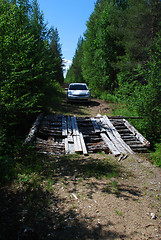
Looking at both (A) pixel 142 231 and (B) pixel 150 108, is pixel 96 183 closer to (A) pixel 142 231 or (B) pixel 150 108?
(A) pixel 142 231

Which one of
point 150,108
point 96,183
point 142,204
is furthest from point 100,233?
point 150,108

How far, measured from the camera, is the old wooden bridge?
6820 millimetres

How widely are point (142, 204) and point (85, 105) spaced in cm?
1148

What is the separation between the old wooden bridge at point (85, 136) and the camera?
682 cm

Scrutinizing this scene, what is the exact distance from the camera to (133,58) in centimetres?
1541

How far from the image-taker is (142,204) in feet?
12.4

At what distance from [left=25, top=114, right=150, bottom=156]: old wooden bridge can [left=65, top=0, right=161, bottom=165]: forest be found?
0.94 metres

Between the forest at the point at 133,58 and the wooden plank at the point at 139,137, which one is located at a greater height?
the forest at the point at 133,58

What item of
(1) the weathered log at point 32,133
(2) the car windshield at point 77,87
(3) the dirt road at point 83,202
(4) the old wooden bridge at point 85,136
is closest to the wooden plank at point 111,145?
(4) the old wooden bridge at point 85,136

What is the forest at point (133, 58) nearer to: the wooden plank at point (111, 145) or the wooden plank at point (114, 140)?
the wooden plank at point (114, 140)

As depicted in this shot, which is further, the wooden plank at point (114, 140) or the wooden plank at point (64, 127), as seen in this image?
the wooden plank at point (64, 127)

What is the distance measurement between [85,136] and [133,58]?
1056cm

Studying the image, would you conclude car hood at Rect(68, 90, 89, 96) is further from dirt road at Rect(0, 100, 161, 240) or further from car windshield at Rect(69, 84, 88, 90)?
dirt road at Rect(0, 100, 161, 240)

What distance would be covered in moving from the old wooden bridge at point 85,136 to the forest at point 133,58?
941 mm
